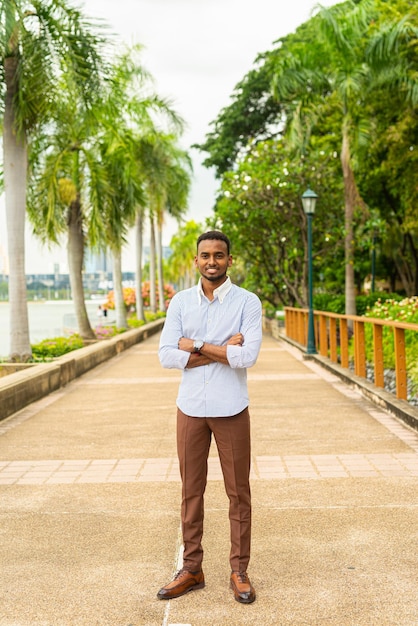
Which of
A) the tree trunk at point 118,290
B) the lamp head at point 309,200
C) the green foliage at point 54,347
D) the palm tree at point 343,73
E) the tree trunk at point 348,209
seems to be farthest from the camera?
the tree trunk at point 118,290

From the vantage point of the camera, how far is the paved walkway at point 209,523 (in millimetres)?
3816

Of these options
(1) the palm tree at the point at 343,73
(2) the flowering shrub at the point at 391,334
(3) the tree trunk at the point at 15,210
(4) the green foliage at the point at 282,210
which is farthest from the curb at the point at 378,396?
(4) the green foliage at the point at 282,210

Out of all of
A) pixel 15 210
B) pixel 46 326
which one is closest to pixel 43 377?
pixel 15 210

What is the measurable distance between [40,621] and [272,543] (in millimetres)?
1597

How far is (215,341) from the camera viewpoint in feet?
12.9

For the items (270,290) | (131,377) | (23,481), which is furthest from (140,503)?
(270,290)

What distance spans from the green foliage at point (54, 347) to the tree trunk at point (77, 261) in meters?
1.70

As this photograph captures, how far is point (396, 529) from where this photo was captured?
501cm

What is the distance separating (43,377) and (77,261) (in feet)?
31.8

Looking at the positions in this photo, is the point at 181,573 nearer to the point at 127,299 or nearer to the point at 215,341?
the point at 215,341

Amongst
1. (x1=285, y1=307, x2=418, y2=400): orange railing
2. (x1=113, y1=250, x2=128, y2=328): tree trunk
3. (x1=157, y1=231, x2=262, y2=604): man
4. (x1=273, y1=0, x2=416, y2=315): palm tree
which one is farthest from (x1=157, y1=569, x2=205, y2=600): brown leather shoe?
(x1=113, y1=250, x2=128, y2=328): tree trunk

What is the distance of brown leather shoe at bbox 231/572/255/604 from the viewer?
151 inches

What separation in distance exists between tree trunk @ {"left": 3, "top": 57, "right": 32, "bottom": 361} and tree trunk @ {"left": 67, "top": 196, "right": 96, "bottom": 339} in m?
7.14

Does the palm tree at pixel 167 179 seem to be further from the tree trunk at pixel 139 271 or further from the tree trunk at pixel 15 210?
the tree trunk at pixel 15 210
